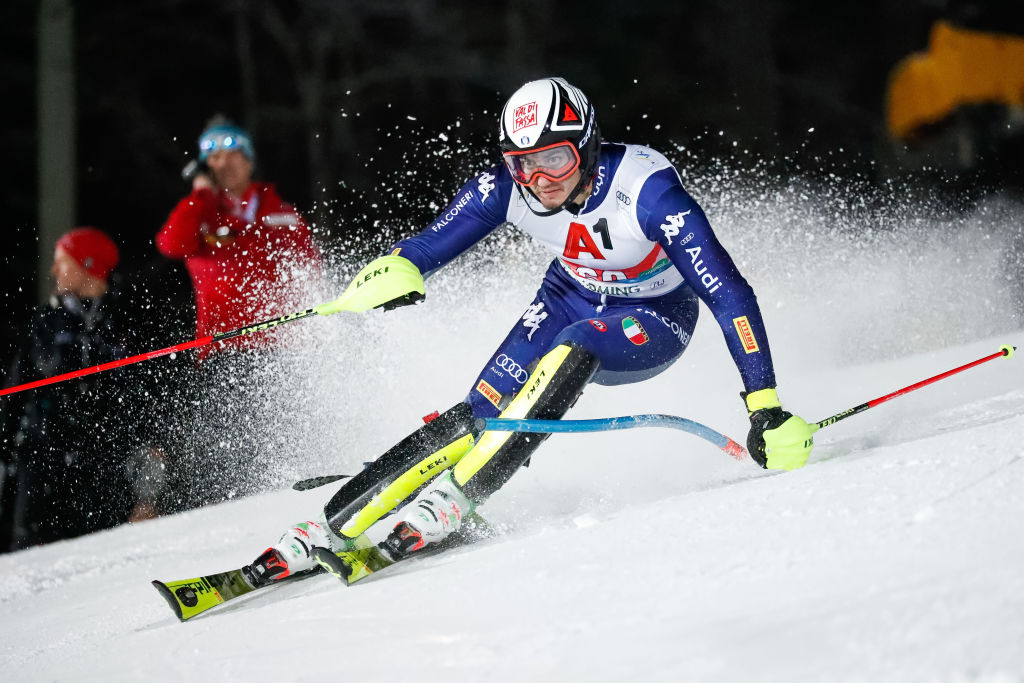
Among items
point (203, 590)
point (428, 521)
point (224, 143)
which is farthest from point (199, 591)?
point (224, 143)

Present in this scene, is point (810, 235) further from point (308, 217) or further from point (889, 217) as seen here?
point (308, 217)

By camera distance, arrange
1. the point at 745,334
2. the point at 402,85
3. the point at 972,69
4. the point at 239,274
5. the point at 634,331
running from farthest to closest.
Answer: the point at 402,85 < the point at 972,69 < the point at 239,274 < the point at 634,331 < the point at 745,334

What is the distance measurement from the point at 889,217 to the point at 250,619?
504cm

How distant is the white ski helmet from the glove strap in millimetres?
844

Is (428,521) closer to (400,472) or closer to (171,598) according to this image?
(400,472)

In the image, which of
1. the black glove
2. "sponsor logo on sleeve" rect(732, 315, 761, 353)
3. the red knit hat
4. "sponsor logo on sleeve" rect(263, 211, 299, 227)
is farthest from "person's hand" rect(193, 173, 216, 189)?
the black glove

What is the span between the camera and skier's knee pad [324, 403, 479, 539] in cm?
326

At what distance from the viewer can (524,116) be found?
10.9ft

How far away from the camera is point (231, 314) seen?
5.16 metres

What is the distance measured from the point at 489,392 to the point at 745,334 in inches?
34.4

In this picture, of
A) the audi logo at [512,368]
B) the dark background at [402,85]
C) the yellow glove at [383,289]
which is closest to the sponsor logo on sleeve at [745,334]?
the audi logo at [512,368]

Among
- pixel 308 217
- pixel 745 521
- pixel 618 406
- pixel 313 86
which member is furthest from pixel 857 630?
pixel 313 86

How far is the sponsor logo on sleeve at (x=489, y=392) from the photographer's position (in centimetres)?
350

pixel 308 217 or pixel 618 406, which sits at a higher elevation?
pixel 308 217
